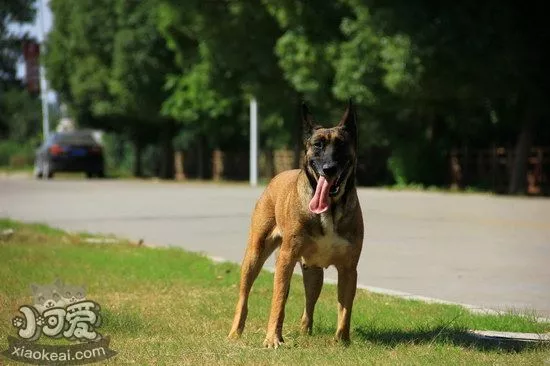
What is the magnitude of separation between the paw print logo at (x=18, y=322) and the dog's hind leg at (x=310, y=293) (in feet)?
6.07

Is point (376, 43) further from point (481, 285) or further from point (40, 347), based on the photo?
point (40, 347)

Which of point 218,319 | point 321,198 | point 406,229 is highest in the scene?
point 321,198

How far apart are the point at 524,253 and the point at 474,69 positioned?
1353 cm

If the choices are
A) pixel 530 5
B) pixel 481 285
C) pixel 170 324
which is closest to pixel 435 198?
pixel 530 5

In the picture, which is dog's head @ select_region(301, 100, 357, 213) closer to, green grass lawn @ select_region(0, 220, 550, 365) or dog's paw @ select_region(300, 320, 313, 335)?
green grass lawn @ select_region(0, 220, 550, 365)

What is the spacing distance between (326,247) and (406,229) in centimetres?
1081

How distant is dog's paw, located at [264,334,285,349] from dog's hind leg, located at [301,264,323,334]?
0.63 m

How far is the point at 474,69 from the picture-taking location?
26.7 m

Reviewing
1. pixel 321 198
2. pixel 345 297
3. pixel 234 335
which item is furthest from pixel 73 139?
pixel 321 198

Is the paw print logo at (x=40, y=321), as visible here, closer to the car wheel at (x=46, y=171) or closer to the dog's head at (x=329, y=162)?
the dog's head at (x=329, y=162)

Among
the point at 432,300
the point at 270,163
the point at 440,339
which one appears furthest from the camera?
the point at 270,163

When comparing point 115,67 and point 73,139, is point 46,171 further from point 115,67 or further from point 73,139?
point 115,67

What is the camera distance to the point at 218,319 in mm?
8211

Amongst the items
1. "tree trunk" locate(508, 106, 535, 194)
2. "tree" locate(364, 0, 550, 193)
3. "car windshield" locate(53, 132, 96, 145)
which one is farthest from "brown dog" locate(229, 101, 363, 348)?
"car windshield" locate(53, 132, 96, 145)
